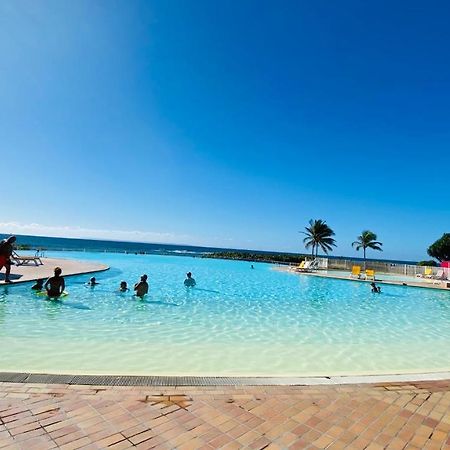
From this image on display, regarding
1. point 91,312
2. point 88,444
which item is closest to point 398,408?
point 88,444

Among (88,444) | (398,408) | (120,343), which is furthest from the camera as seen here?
(120,343)

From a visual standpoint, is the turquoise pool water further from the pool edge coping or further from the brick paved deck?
the brick paved deck

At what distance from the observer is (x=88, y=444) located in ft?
8.38

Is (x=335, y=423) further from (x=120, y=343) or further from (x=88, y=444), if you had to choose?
(x=120, y=343)

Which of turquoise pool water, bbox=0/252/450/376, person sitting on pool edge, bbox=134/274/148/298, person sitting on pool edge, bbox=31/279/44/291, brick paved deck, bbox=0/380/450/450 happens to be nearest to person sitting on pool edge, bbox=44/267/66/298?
turquoise pool water, bbox=0/252/450/376


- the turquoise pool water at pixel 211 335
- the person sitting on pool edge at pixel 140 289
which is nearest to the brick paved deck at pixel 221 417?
the turquoise pool water at pixel 211 335

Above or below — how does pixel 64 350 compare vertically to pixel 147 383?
below

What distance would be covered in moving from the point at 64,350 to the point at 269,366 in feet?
12.7

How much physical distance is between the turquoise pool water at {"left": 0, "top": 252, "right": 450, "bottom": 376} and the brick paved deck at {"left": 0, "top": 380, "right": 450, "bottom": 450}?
1.75m

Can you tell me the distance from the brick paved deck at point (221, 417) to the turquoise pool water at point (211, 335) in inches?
69.1

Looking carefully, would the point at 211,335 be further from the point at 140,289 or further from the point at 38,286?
the point at 38,286

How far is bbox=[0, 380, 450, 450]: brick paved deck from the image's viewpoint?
2674mm

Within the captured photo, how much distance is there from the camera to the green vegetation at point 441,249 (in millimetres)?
47969

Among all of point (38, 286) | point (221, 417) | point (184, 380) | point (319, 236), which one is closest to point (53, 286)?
point (38, 286)
